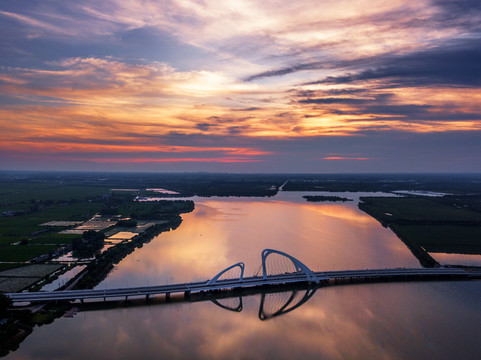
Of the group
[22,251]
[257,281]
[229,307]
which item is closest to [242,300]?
[229,307]

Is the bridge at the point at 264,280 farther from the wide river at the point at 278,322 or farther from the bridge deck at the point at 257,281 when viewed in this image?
the wide river at the point at 278,322

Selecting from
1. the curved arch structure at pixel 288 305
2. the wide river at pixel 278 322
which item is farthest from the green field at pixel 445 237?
the curved arch structure at pixel 288 305

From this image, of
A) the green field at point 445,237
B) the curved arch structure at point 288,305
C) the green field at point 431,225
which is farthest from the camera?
the green field at point 431,225

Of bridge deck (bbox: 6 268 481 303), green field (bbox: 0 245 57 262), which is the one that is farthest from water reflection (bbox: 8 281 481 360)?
green field (bbox: 0 245 57 262)

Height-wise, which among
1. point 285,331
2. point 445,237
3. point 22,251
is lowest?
point 285,331

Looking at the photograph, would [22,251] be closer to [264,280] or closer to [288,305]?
[264,280]

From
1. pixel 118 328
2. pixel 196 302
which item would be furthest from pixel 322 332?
pixel 118 328

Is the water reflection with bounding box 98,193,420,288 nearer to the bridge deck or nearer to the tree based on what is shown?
the bridge deck
